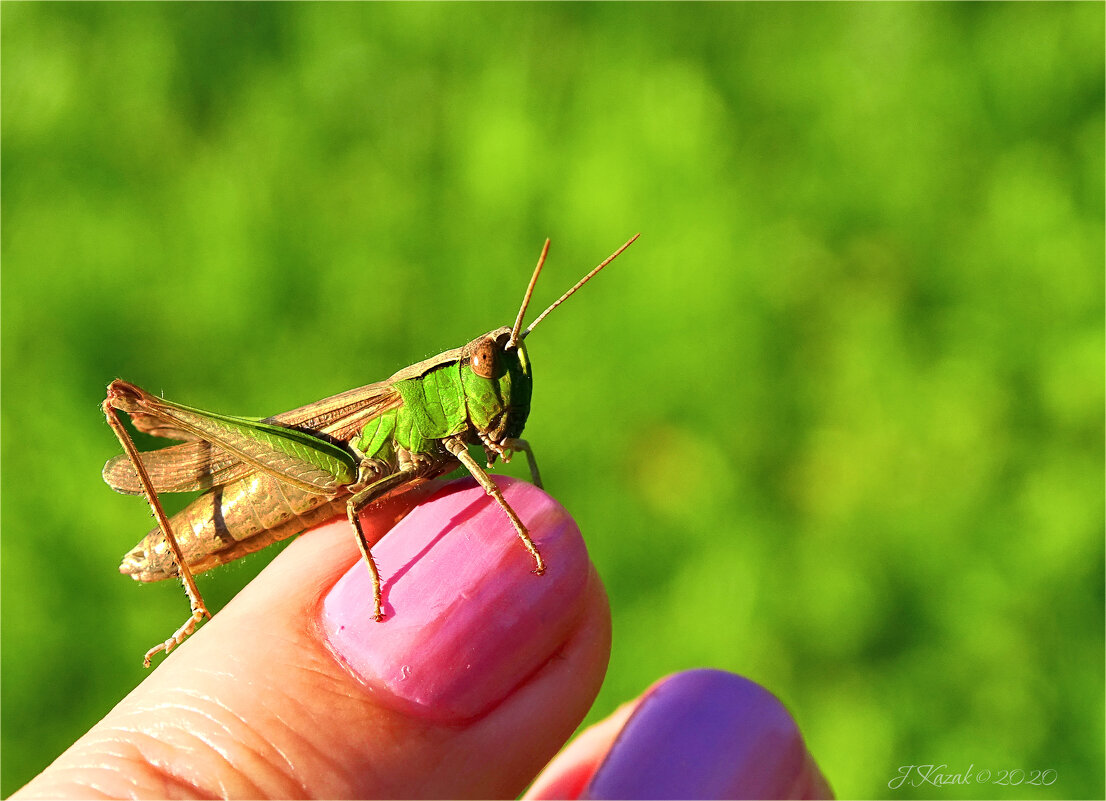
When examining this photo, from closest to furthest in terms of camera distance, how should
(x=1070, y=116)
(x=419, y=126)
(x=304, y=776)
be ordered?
(x=304, y=776) < (x=1070, y=116) < (x=419, y=126)

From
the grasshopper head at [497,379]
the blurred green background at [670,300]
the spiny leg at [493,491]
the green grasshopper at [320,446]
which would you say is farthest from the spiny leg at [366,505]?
the blurred green background at [670,300]

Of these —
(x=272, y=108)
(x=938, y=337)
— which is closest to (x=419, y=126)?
(x=272, y=108)

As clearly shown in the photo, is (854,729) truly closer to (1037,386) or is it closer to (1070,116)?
(1037,386)

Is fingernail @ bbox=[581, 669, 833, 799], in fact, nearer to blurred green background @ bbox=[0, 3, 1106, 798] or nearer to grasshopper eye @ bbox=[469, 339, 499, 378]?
grasshopper eye @ bbox=[469, 339, 499, 378]

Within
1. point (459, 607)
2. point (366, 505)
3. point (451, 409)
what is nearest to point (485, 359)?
point (451, 409)

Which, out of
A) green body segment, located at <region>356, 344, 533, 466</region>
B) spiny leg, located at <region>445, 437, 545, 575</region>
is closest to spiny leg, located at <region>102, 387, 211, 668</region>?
green body segment, located at <region>356, 344, 533, 466</region>

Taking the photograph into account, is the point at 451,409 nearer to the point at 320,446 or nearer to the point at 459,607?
Answer: the point at 320,446
